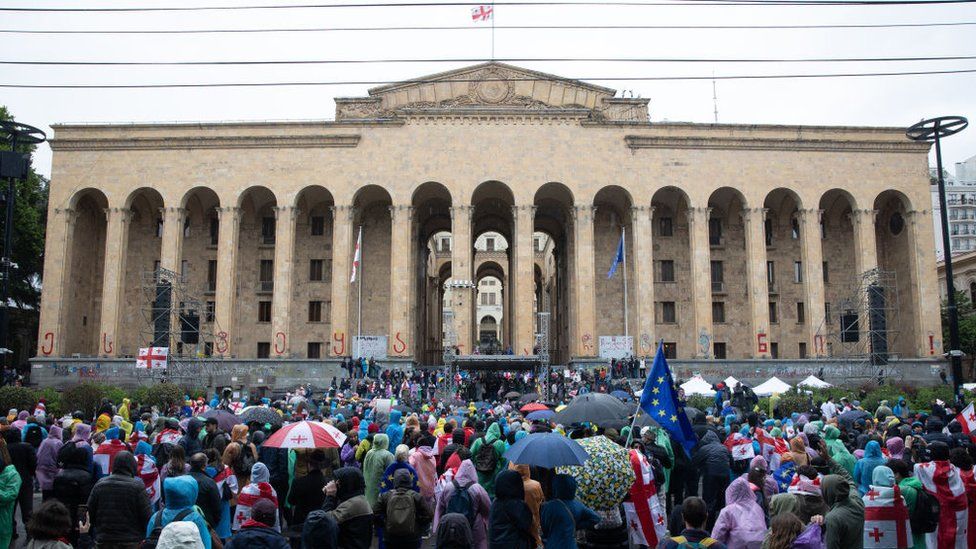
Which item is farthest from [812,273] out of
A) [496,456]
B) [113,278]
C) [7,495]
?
[7,495]

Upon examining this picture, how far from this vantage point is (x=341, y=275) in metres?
41.8

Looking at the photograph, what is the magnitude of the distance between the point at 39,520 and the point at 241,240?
4141 cm

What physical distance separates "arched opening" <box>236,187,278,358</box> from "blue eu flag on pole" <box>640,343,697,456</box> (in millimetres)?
35723

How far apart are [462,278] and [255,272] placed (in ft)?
42.3

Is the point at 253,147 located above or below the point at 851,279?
above

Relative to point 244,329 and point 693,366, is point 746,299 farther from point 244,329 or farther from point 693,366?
point 244,329

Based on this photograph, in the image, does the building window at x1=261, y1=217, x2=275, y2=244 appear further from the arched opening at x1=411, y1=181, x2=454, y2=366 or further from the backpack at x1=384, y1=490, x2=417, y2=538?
the backpack at x1=384, y1=490, x2=417, y2=538

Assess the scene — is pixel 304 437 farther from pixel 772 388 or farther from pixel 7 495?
pixel 772 388

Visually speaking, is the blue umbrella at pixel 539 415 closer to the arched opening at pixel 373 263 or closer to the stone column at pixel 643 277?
the stone column at pixel 643 277

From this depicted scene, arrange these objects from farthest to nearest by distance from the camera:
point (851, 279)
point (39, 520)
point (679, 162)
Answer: point (851, 279) → point (679, 162) → point (39, 520)

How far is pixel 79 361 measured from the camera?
40.1 metres

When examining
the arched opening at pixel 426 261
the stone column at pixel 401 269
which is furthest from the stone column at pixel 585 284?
the stone column at pixel 401 269

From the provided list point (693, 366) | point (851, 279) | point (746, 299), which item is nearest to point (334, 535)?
point (693, 366)

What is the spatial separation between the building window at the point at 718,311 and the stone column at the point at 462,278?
48.2ft
